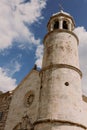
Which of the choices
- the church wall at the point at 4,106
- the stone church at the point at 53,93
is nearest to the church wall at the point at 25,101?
the stone church at the point at 53,93

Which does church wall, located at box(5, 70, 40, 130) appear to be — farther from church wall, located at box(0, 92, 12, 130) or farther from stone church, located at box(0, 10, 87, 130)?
church wall, located at box(0, 92, 12, 130)

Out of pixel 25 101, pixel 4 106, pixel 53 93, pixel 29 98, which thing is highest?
pixel 4 106

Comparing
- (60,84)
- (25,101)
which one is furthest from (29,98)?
(60,84)

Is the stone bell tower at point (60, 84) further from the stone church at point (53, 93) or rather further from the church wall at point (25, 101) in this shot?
the church wall at point (25, 101)

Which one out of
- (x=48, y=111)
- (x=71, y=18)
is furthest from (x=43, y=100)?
(x=71, y=18)

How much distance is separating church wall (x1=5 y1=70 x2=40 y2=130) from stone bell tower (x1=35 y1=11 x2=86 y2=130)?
236 centimetres

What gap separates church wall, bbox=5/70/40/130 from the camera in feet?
62.8

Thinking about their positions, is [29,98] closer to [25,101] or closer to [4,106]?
[25,101]

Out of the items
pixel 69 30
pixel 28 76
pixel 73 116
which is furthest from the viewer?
pixel 28 76

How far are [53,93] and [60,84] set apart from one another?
3.10 feet

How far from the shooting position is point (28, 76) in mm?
22094

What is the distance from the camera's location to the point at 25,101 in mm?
20609

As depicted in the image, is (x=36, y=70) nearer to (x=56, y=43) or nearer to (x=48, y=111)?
(x=56, y=43)

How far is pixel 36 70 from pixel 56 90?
5784mm
